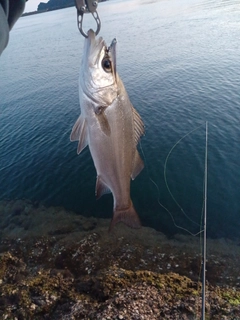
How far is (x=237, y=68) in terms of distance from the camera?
34844 millimetres

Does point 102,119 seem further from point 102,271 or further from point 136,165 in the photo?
point 102,271

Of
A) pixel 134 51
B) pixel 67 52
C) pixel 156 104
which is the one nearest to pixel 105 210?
pixel 156 104

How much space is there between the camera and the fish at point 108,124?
4672mm

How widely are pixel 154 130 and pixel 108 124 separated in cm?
2117

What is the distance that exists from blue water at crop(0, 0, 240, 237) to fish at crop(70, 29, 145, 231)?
12.4 meters

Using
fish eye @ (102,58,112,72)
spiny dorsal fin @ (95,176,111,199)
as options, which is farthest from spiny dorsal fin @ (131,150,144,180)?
fish eye @ (102,58,112,72)

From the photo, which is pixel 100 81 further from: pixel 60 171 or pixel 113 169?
pixel 60 171

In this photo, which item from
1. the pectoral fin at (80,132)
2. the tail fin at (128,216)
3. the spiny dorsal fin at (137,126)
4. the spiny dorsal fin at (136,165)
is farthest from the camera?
the tail fin at (128,216)

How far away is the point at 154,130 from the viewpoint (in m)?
25.7

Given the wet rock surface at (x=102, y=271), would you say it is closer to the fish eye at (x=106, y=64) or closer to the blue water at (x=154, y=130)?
the blue water at (x=154, y=130)

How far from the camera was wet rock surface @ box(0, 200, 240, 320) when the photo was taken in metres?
10.4

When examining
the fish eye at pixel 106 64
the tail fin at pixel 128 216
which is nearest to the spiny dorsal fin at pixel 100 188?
the tail fin at pixel 128 216

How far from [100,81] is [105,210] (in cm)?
1494

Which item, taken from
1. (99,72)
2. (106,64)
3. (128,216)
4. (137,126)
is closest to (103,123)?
(137,126)
